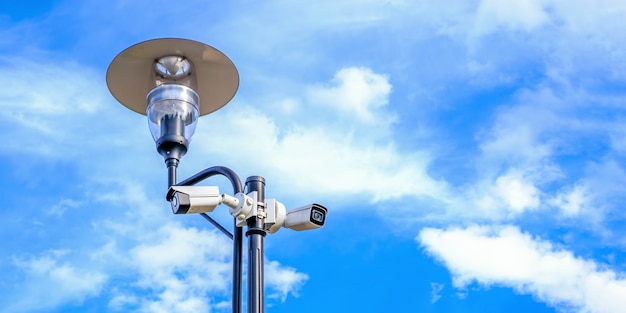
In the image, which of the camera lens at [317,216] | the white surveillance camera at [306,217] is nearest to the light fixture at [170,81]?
the white surveillance camera at [306,217]

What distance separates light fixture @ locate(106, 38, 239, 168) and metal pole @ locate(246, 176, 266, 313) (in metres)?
0.59

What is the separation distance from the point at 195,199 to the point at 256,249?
41 centimetres

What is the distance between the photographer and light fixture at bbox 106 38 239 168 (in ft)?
16.0

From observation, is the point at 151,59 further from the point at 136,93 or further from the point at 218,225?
the point at 218,225

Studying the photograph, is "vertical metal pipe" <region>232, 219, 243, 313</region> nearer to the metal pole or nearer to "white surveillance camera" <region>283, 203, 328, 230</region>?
the metal pole

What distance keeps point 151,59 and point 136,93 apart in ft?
0.96

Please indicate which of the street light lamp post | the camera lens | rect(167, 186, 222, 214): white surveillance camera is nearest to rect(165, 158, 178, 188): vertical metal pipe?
the street light lamp post

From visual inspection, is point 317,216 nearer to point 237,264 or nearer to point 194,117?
point 237,264

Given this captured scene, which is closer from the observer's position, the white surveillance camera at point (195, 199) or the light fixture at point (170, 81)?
the white surveillance camera at point (195, 199)

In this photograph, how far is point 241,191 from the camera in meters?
4.52

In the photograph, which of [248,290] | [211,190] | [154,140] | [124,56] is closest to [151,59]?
[124,56]

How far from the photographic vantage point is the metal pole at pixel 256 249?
168 inches

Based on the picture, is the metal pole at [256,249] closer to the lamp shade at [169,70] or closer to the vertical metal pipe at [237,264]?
the vertical metal pipe at [237,264]

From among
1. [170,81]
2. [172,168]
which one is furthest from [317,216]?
[170,81]
